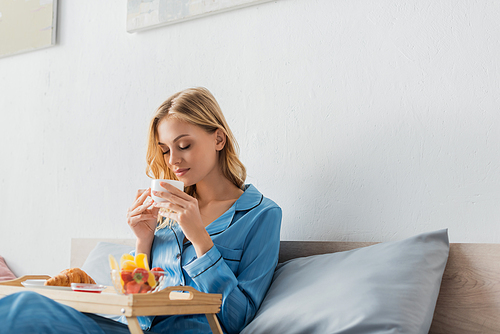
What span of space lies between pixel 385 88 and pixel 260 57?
45 cm

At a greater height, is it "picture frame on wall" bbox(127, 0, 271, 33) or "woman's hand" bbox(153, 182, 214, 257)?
"picture frame on wall" bbox(127, 0, 271, 33)

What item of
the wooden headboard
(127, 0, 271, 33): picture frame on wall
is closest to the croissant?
the wooden headboard

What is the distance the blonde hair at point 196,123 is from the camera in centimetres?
126

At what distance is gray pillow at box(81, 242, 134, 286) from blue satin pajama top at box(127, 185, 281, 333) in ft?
0.99

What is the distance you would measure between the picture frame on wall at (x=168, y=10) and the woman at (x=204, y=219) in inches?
17.4

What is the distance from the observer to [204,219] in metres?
1.30

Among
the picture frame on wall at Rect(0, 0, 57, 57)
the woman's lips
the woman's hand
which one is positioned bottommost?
the woman's hand

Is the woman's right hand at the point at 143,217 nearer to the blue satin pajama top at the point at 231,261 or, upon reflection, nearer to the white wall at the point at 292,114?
the blue satin pajama top at the point at 231,261

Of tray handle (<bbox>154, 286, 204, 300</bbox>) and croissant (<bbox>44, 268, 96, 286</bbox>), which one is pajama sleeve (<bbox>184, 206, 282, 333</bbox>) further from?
croissant (<bbox>44, 268, 96, 286</bbox>)

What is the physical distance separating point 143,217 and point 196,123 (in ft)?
0.95

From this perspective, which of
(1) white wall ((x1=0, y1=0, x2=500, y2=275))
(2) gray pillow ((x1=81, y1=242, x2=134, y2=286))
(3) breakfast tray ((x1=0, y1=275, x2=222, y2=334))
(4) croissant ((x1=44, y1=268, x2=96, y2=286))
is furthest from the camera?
(2) gray pillow ((x1=81, y1=242, x2=134, y2=286))

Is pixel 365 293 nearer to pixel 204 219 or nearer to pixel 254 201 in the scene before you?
pixel 254 201

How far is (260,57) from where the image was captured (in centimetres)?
153

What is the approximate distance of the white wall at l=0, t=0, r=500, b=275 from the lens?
1.17 meters
